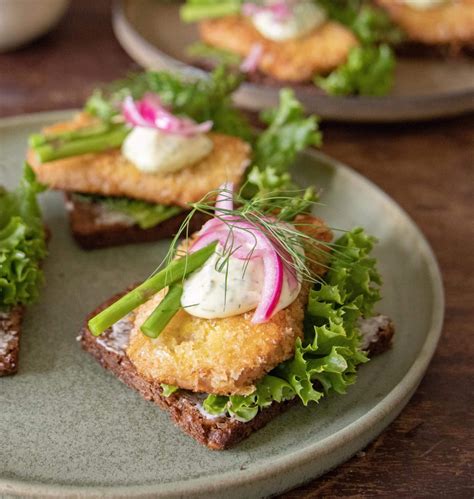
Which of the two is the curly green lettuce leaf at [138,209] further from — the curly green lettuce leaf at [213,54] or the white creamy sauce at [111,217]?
the curly green lettuce leaf at [213,54]

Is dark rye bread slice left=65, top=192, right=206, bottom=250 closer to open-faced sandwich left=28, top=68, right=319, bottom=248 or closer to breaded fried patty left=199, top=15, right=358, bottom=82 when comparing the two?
open-faced sandwich left=28, top=68, right=319, bottom=248

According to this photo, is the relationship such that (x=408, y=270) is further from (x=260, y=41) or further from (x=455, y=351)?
(x=260, y=41)

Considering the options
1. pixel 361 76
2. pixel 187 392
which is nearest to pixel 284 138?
pixel 361 76

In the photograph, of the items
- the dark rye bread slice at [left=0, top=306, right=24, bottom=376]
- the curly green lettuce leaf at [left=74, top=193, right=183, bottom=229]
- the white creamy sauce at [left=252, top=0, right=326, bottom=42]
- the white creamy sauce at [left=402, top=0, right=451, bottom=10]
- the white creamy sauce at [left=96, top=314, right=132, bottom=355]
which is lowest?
the curly green lettuce leaf at [left=74, top=193, right=183, bottom=229]

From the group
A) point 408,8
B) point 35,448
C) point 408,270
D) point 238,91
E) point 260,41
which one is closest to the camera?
point 35,448

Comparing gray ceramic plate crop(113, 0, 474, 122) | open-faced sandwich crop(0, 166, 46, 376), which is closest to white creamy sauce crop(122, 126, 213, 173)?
open-faced sandwich crop(0, 166, 46, 376)

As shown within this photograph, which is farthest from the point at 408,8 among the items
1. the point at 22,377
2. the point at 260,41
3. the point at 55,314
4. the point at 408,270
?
the point at 22,377
